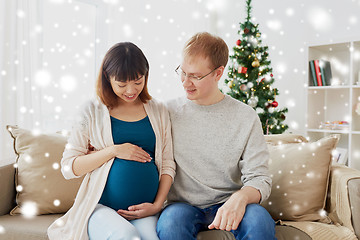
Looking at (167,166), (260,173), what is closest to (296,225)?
(260,173)

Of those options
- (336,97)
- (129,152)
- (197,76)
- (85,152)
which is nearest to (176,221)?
(129,152)

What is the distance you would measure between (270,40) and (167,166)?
Result: 3017 mm

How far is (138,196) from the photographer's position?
1354 mm

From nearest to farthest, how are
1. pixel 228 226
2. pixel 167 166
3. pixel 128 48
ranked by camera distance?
pixel 228 226
pixel 128 48
pixel 167 166

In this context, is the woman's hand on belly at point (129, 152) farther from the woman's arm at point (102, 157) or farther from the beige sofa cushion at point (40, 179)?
the beige sofa cushion at point (40, 179)

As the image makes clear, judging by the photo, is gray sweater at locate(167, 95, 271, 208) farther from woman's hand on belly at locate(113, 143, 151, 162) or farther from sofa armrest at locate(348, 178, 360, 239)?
sofa armrest at locate(348, 178, 360, 239)

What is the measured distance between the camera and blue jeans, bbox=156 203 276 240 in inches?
45.7

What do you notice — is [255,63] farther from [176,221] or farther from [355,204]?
[176,221]

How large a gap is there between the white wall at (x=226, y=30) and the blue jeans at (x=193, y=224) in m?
1.72

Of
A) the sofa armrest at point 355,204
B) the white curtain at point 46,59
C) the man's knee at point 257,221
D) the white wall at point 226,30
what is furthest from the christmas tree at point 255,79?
the man's knee at point 257,221

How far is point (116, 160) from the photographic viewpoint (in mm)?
1354

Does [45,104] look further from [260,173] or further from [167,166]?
[260,173]

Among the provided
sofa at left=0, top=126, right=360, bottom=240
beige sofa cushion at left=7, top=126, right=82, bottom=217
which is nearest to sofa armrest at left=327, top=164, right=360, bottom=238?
sofa at left=0, top=126, right=360, bottom=240

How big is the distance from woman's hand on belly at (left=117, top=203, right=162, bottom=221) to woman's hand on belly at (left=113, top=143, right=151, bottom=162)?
18 cm
